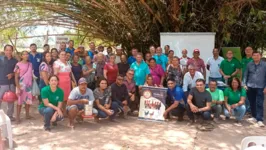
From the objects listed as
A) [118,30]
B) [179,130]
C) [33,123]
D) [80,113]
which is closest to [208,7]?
[118,30]

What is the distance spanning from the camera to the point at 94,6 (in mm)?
8719

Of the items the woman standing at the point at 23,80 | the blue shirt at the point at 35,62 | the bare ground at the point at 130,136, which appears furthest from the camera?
the blue shirt at the point at 35,62

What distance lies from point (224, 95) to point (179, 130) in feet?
4.08

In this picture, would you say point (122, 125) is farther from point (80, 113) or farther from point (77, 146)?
point (77, 146)

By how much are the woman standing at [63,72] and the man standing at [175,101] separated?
1841 millimetres

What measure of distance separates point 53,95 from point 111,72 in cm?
149

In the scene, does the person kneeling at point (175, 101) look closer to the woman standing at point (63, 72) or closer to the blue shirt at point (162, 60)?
the blue shirt at point (162, 60)

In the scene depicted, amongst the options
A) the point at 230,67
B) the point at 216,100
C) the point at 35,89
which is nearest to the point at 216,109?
the point at 216,100

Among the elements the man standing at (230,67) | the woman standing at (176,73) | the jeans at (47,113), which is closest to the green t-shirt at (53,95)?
the jeans at (47,113)

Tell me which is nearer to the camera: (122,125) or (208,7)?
(122,125)

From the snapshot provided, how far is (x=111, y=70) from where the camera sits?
611 centimetres

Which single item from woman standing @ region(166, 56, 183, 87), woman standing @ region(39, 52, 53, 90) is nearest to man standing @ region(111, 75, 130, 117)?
woman standing @ region(166, 56, 183, 87)

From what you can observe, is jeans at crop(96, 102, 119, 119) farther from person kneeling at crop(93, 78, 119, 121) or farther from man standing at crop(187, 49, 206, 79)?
man standing at crop(187, 49, 206, 79)

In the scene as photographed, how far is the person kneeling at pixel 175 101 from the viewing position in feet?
18.4
